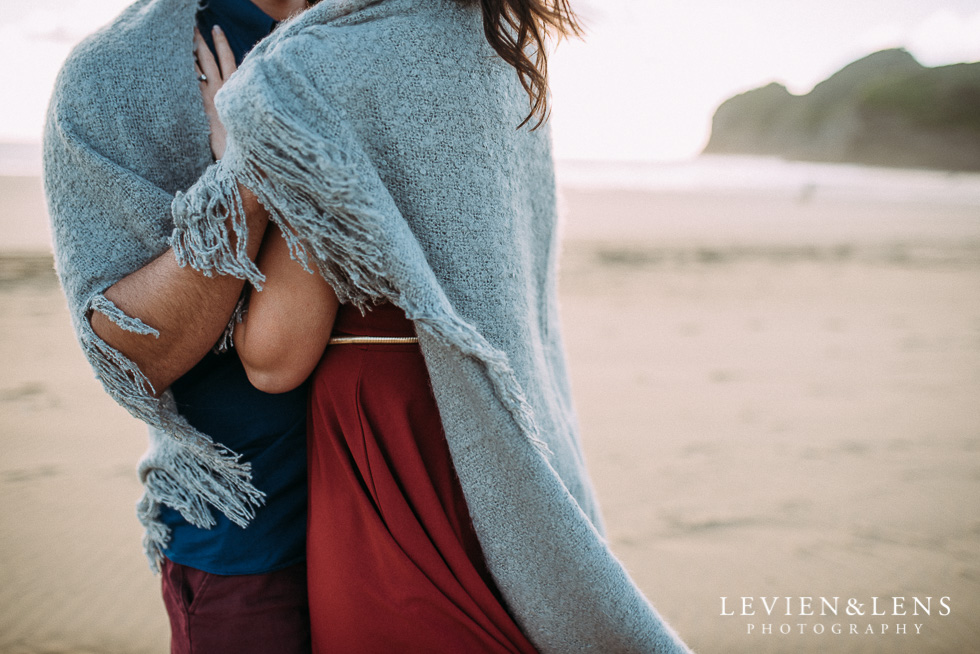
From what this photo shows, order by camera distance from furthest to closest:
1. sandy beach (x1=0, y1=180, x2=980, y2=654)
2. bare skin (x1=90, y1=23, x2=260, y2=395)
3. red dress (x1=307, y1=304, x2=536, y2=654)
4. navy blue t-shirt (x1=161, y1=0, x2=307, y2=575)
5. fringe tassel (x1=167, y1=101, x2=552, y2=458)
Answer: sandy beach (x1=0, y1=180, x2=980, y2=654) < navy blue t-shirt (x1=161, y1=0, x2=307, y2=575) < red dress (x1=307, y1=304, x2=536, y2=654) < bare skin (x1=90, y1=23, x2=260, y2=395) < fringe tassel (x1=167, y1=101, x2=552, y2=458)

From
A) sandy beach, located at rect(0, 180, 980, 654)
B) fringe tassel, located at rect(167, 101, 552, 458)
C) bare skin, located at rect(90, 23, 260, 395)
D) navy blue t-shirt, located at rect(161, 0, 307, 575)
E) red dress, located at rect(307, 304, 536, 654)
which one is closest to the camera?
fringe tassel, located at rect(167, 101, 552, 458)

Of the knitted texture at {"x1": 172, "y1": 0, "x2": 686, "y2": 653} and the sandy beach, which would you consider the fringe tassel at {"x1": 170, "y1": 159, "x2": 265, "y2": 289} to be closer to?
the knitted texture at {"x1": 172, "y1": 0, "x2": 686, "y2": 653}

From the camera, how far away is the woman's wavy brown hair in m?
1.04

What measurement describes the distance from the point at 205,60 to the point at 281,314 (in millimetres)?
577

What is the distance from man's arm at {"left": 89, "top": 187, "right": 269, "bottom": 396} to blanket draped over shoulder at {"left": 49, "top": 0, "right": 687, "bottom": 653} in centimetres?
2

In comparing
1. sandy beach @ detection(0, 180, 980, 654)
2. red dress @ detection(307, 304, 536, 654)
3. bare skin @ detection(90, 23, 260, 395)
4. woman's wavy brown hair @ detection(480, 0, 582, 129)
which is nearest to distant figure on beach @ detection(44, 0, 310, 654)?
bare skin @ detection(90, 23, 260, 395)

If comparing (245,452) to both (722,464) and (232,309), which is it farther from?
(722,464)

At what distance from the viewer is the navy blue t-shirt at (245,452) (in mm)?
1216

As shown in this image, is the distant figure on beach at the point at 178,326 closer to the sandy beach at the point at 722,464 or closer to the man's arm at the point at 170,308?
the man's arm at the point at 170,308

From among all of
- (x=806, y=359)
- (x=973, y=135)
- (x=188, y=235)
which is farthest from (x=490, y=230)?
(x=973, y=135)

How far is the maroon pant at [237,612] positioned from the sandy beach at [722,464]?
2044 millimetres

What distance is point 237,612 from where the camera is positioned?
1219mm

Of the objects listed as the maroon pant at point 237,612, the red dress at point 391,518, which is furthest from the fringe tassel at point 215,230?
the maroon pant at point 237,612

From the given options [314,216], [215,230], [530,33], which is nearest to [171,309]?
[215,230]
